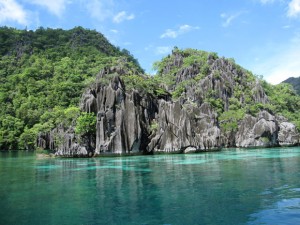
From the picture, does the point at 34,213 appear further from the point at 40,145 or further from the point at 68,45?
the point at 68,45

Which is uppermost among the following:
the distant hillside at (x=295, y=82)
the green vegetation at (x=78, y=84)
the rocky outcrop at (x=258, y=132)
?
the distant hillside at (x=295, y=82)

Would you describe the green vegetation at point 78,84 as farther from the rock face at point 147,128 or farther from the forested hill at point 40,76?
the rock face at point 147,128

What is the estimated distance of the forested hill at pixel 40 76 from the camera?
80.4 metres

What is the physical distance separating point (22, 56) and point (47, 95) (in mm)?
27029

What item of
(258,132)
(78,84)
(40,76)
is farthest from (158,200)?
(40,76)

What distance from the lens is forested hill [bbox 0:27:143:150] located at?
80.4 m

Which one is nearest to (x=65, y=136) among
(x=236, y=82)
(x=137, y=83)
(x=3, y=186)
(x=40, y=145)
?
(x=137, y=83)

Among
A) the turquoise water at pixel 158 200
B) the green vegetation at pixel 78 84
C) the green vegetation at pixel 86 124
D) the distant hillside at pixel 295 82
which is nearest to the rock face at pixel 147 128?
the green vegetation at pixel 86 124

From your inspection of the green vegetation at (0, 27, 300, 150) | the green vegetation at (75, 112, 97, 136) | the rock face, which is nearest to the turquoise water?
the rock face

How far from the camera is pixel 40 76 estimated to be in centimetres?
9394

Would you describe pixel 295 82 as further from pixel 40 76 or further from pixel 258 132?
pixel 40 76

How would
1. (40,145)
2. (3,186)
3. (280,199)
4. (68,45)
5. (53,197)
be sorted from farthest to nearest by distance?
(68,45), (40,145), (3,186), (53,197), (280,199)

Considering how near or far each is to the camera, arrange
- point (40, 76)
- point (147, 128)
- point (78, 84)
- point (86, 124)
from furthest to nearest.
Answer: point (40, 76) → point (78, 84) → point (147, 128) → point (86, 124)

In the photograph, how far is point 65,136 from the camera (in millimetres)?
48906
